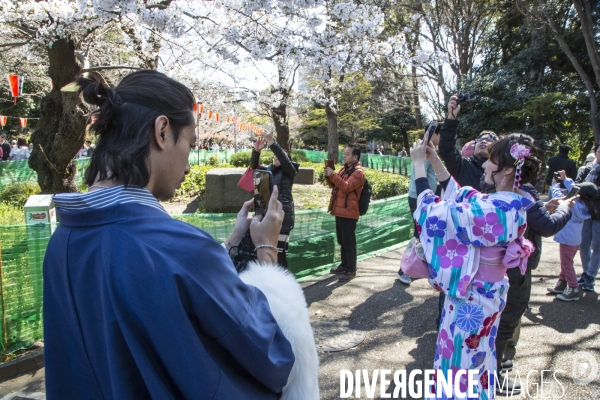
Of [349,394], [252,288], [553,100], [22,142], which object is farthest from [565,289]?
[22,142]

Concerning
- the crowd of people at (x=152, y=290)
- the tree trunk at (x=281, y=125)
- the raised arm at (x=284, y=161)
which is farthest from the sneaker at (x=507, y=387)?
the tree trunk at (x=281, y=125)

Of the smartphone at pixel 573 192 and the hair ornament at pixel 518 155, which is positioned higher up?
the hair ornament at pixel 518 155

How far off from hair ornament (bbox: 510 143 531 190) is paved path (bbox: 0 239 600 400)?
1811 millimetres

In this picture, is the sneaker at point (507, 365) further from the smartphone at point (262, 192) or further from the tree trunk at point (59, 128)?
the tree trunk at point (59, 128)

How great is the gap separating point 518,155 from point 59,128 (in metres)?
5.96

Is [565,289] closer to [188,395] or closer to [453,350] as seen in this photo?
[453,350]

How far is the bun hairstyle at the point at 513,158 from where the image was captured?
2.64m

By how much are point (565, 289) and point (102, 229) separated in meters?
5.59

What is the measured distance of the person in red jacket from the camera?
5.83 metres

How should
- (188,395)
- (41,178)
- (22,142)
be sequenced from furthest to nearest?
(22,142), (41,178), (188,395)

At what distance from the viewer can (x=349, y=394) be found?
3.32 metres

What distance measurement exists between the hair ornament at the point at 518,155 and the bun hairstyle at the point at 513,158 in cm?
3

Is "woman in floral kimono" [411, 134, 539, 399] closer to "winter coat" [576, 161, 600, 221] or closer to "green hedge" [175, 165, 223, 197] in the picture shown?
"winter coat" [576, 161, 600, 221]

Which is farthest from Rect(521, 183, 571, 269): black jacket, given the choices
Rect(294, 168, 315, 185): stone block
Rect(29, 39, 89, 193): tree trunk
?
Rect(294, 168, 315, 185): stone block
